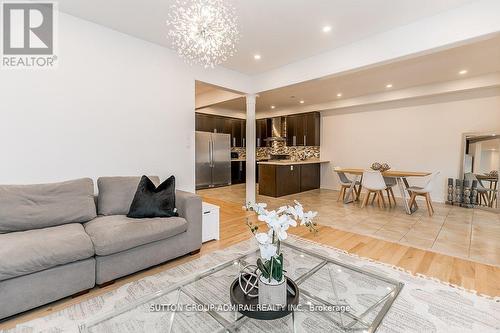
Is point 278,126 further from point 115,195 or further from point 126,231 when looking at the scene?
point 126,231

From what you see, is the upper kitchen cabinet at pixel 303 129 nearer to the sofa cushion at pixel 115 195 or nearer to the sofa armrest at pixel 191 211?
the sofa armrest at pixel 191 211

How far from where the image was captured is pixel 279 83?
412 centimetres

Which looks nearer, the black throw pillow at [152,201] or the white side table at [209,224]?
the black throw pillow at [152,201]

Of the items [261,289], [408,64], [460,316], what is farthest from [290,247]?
[408,64]

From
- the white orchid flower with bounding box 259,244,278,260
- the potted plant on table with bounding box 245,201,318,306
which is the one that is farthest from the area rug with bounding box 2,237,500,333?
the white orchid flower with bounding box 259,244,278,260

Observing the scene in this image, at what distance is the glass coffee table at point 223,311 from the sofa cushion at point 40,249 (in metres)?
0.86

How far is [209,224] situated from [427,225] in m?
3.43

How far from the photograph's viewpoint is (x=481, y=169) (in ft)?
15.7

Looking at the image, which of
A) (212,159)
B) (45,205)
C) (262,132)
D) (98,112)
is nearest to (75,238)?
(45,205)

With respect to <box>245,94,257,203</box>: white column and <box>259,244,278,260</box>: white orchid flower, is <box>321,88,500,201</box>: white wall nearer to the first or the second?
<box>245,94,257,203</box>: white column

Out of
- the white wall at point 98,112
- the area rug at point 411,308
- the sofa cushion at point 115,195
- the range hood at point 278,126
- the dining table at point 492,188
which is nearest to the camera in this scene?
the area rug at point 411,308

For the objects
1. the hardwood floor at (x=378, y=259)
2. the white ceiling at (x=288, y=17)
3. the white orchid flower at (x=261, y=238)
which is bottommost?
the hardwood floor at (x=378, y=259)

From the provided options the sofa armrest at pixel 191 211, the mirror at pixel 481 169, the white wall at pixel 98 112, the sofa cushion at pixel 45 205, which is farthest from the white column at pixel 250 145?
the mirror at pixel 481 169

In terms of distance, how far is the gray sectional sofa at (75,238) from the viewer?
1.62 metres
